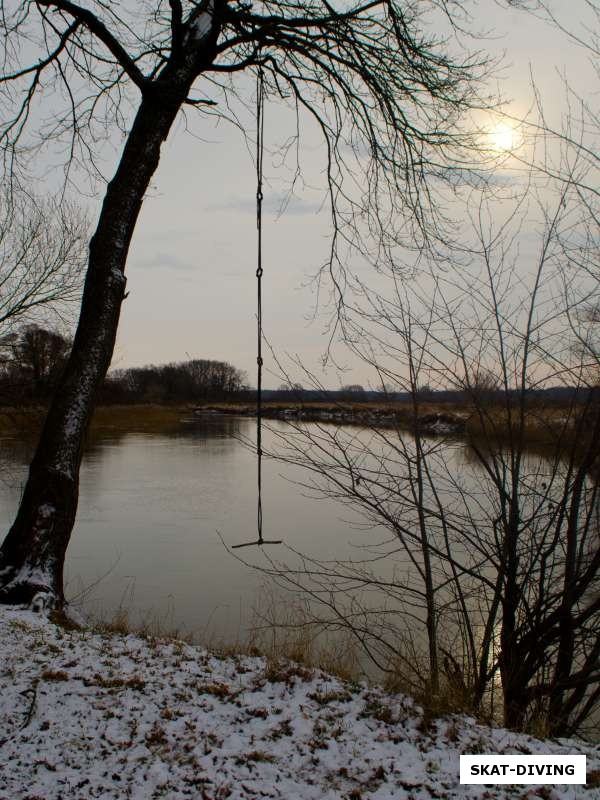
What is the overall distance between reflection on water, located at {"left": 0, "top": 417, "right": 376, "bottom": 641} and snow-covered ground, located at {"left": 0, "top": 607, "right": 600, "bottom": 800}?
128 centimetres

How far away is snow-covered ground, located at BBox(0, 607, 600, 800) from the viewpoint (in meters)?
2.05

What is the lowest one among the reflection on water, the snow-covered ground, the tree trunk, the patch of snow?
the reflection on water

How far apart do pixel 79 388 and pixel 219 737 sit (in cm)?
267

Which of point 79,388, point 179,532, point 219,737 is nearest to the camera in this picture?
point 219,737

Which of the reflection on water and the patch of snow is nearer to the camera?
the patch of snow

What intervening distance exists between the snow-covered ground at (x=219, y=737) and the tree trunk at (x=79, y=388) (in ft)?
3.13

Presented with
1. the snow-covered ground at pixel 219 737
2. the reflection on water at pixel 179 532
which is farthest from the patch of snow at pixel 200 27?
the snow-covered ground at pixel 219 737

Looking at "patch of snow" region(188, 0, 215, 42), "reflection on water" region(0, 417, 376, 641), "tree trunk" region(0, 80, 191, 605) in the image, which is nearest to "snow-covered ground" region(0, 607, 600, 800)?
"tree trunk" region(0, 80, 191, 605)

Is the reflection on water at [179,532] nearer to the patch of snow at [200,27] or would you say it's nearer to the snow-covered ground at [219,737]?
the snow-covered ground at [219,737]

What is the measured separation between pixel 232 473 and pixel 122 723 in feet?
37.4

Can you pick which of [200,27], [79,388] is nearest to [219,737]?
[79,388]

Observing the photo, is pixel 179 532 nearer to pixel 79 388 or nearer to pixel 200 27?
pixel 79 388

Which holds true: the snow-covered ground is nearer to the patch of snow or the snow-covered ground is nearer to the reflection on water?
the reflection on water

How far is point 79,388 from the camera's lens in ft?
14.0
